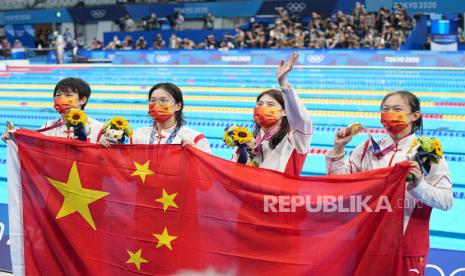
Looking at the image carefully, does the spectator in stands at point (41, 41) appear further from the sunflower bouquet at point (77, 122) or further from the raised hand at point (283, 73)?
the raised hand at point (283, 73)

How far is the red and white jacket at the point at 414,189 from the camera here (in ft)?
9.09

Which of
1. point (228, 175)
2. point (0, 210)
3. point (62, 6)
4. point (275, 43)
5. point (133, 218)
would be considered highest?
point (62, 6)

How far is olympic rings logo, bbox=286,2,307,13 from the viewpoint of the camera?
84.4ft

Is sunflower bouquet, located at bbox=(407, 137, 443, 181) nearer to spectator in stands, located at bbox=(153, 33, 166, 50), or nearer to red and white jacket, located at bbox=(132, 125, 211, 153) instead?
red and white jacket, located at bbox=(132, 125, 211, 153)

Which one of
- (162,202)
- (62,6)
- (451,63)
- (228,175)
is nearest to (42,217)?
(162,202)

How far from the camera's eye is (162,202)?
3270mm

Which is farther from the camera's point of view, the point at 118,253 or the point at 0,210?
the point at 0,210

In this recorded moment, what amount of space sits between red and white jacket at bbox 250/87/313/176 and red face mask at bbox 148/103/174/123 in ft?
2.07

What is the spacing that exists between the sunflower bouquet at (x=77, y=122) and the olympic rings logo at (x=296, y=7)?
22984 millimetres

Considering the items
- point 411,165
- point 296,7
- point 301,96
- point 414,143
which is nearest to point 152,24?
point 296,7

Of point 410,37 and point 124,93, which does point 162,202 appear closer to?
point 124,93

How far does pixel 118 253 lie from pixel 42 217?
556 millimetres

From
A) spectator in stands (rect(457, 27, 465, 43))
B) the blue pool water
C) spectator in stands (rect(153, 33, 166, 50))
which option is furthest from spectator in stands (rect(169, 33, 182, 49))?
spectator in stands (rect(457, 27, 465, 43))

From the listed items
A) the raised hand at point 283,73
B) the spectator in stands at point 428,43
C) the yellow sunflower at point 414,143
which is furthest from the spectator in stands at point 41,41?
the yellow sunflower at point 414,143
